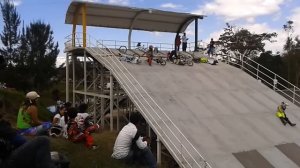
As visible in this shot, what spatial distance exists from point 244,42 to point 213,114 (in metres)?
40.0

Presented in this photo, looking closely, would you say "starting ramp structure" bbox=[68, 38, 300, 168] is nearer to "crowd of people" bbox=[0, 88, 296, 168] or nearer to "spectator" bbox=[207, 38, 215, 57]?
"crowd of people" bbox=[0, 88, 296, 168]

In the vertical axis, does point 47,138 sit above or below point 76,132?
above

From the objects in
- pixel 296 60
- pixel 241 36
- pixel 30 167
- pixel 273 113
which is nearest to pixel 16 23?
pixel 241 36

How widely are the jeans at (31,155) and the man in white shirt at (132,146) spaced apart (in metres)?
2.95

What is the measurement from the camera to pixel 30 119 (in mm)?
10523

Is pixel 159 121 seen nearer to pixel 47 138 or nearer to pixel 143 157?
pixel 143 157

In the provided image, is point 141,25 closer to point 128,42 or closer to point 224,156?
point 128,42

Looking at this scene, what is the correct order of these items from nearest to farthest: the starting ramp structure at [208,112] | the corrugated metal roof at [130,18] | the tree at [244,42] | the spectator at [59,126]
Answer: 1. the spectator at [59,126]
2. the starting ramp structure at [208,112]
3. the corrugated metal roof at [130,18]
4. the tree at [244,42]

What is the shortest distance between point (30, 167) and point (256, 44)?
50254 mm

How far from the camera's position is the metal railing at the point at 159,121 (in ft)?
38.5

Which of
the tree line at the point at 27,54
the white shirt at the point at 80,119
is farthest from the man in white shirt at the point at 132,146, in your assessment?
the tree line at the point at 27,54

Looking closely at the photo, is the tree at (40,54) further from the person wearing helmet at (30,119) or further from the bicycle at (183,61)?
the person wearing helmet at (30,119)

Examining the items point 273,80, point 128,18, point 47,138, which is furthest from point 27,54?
point 47,138

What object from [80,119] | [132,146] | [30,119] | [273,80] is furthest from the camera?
[273,80]
